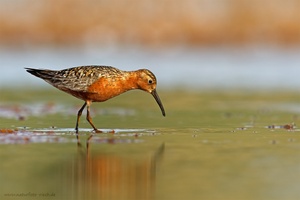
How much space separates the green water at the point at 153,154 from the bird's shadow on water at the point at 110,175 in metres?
0.01

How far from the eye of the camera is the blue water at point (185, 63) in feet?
96.8

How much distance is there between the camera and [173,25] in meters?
47.2

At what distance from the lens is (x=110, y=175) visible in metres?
10.9

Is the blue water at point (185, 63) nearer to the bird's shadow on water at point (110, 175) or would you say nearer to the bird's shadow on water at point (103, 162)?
the bird's shadow on water at point (103, 162)

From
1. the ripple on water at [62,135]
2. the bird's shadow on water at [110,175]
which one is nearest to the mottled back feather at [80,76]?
the ripple on water at [62,135]

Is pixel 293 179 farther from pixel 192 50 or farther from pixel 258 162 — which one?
pixel 192 50

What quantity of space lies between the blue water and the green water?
29.2 feet

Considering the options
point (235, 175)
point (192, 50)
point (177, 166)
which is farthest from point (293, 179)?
point (192, 50)

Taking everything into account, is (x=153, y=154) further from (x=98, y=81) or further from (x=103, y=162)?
(x=98, y=81)

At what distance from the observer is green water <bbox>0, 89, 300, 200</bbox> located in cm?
996

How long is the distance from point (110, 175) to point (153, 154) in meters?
1.66

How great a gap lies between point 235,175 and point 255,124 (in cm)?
588

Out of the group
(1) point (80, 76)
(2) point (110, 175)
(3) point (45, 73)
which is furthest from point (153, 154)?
(3) point (45, 73)

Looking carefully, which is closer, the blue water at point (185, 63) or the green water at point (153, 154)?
the green water at point (153, 154)
